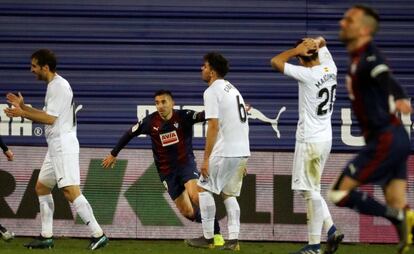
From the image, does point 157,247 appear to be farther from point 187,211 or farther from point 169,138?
point 169,138

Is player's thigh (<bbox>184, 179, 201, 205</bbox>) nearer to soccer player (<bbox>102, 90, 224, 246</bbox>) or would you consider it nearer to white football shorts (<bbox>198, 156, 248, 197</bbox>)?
soccer player (<bbox>102, 90, 224, 246</bbox>)

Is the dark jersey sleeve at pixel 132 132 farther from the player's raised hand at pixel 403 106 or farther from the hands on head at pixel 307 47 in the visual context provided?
the player's raised hand at pixel 403 106

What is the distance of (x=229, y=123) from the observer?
11.9m

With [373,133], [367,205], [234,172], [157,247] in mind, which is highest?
[373,133]

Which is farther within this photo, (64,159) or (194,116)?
(194,116)

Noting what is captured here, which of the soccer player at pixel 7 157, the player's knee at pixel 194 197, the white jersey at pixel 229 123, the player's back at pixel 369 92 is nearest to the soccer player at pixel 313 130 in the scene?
the white jersey at pixel 229 123

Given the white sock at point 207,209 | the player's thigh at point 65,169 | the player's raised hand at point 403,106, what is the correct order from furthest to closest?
the white sock at point 207,209, the player's thigh at point 65,169, the player's raised hand at point 403,106

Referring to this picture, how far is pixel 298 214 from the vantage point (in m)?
14.0

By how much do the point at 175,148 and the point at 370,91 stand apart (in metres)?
4.43

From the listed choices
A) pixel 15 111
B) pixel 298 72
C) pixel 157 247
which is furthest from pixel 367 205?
pixel 157 247

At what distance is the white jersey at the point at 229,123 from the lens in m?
11.9

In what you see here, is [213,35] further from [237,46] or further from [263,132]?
[263,132]

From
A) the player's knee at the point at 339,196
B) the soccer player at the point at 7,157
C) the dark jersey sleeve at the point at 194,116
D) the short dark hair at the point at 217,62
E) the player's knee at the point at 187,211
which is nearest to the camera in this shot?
the player's knee at the point at 339,196

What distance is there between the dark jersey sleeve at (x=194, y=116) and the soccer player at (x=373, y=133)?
3.77 metres
